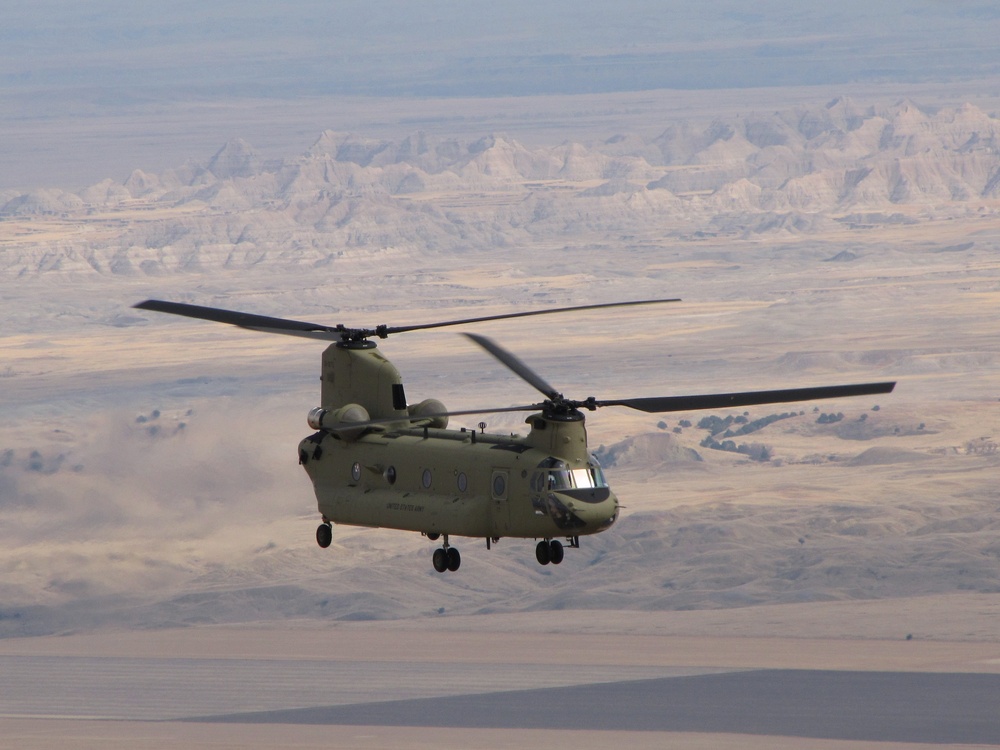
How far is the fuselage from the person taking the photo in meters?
66.1

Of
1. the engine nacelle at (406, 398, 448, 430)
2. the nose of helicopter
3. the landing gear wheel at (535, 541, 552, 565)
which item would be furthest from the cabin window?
the engine nacelle at (406, 398, 448, 430)

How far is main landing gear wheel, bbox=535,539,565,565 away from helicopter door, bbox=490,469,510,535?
54.2 inches

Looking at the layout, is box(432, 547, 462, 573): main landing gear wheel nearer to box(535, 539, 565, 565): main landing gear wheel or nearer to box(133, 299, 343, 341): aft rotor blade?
box(535, 539, 565, 565): main landing gear wheel

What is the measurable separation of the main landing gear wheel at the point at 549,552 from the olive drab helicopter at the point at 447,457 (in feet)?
0.22

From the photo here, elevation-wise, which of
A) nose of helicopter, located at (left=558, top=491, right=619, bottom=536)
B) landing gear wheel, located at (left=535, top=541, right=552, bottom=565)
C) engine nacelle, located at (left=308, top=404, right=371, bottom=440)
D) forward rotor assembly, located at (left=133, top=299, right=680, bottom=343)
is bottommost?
landing gear wheel, located at (left=535, top=541, right=552, bottom=565)

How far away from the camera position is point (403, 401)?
74.1m

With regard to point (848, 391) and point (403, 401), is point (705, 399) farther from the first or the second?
point (403, 401)

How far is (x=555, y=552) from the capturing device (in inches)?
2633

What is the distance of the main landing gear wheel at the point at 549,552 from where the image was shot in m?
66.5

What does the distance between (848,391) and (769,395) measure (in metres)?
2.62

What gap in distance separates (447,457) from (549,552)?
518 centimetres

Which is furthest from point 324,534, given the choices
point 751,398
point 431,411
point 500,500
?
point 751,398

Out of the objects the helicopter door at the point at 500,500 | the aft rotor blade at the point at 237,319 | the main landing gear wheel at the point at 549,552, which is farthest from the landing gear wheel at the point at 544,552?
the aft rotor blade at the point at 237,319

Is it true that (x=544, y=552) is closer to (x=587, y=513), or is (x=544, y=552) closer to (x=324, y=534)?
(x=587, y=513)
